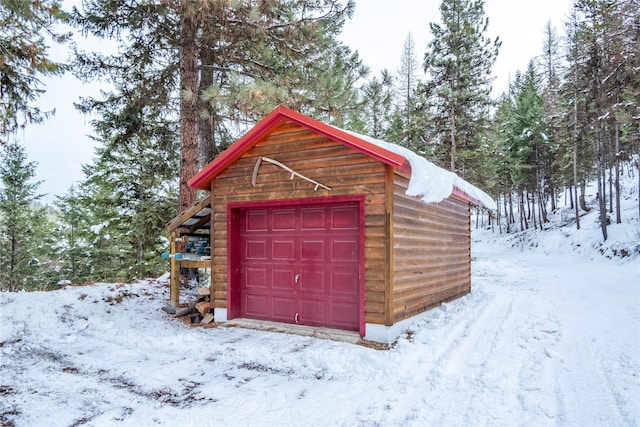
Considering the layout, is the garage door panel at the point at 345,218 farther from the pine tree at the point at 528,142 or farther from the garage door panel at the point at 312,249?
the pine tree at the point at 528,142

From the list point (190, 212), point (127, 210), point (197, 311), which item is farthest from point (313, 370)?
point (127, 210)

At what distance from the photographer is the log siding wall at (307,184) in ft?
18.9

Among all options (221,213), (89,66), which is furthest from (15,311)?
(89,66)

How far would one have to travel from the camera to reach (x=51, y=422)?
3.32m

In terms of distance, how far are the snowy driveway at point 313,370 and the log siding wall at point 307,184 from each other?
1055 mm

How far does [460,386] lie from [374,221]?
260cm

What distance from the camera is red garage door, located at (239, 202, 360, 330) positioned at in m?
6.26

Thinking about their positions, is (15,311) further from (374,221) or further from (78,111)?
(374,221)

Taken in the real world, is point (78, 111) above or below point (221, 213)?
above

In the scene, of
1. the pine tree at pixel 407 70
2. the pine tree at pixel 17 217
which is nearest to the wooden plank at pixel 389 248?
the pine tree at pixel 17 217

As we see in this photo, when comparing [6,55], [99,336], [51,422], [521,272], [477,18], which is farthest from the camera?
[477,18]

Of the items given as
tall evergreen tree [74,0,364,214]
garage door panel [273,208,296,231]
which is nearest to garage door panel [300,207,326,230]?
garage door panel [273,208,296,231]

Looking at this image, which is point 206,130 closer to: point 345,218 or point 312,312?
point 345,218

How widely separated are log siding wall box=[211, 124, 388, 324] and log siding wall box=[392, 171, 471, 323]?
304 mm
